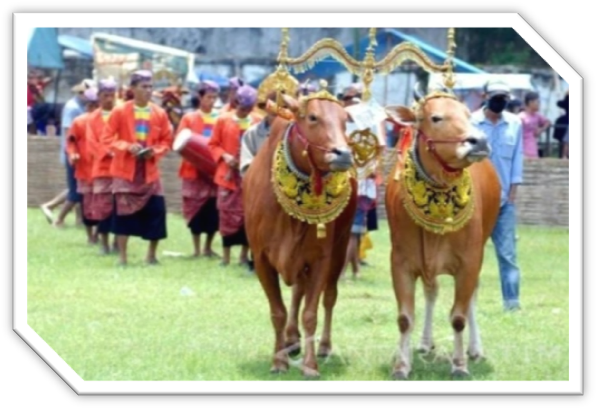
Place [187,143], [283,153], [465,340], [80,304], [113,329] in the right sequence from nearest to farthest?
→ [283,153], [465,340], [113,329], [80,304], [187,143]

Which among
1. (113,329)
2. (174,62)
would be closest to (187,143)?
(113,329)

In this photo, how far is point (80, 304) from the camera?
42.7 ft

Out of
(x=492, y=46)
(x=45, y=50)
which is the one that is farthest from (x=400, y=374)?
(x=492, y=46)

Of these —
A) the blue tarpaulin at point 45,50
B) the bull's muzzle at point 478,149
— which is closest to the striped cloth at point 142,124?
A: the bull's muzzle at point 478,149

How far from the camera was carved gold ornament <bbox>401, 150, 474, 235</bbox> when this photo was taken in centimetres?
970

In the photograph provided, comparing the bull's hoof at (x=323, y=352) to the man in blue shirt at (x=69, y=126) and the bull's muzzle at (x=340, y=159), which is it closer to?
the bull's muzzle at (x=340, y=159)

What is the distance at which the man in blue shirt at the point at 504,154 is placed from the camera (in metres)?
12.1

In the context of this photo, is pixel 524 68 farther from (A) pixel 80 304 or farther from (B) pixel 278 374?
(B) pixel 278 374

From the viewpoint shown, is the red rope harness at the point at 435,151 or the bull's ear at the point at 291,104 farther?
the bull's ear at the point at 291,104

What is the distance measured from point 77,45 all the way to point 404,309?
64.1 ft

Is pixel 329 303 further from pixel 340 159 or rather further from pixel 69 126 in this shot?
pixel 69 126

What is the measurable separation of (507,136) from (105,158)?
17.8 feet

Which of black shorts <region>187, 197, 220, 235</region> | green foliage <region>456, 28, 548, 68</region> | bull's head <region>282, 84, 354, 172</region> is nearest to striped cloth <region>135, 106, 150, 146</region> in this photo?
black shorts <region>187, 197, 220, 235</region>

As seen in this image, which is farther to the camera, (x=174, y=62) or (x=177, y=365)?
(x=174, y=62)
